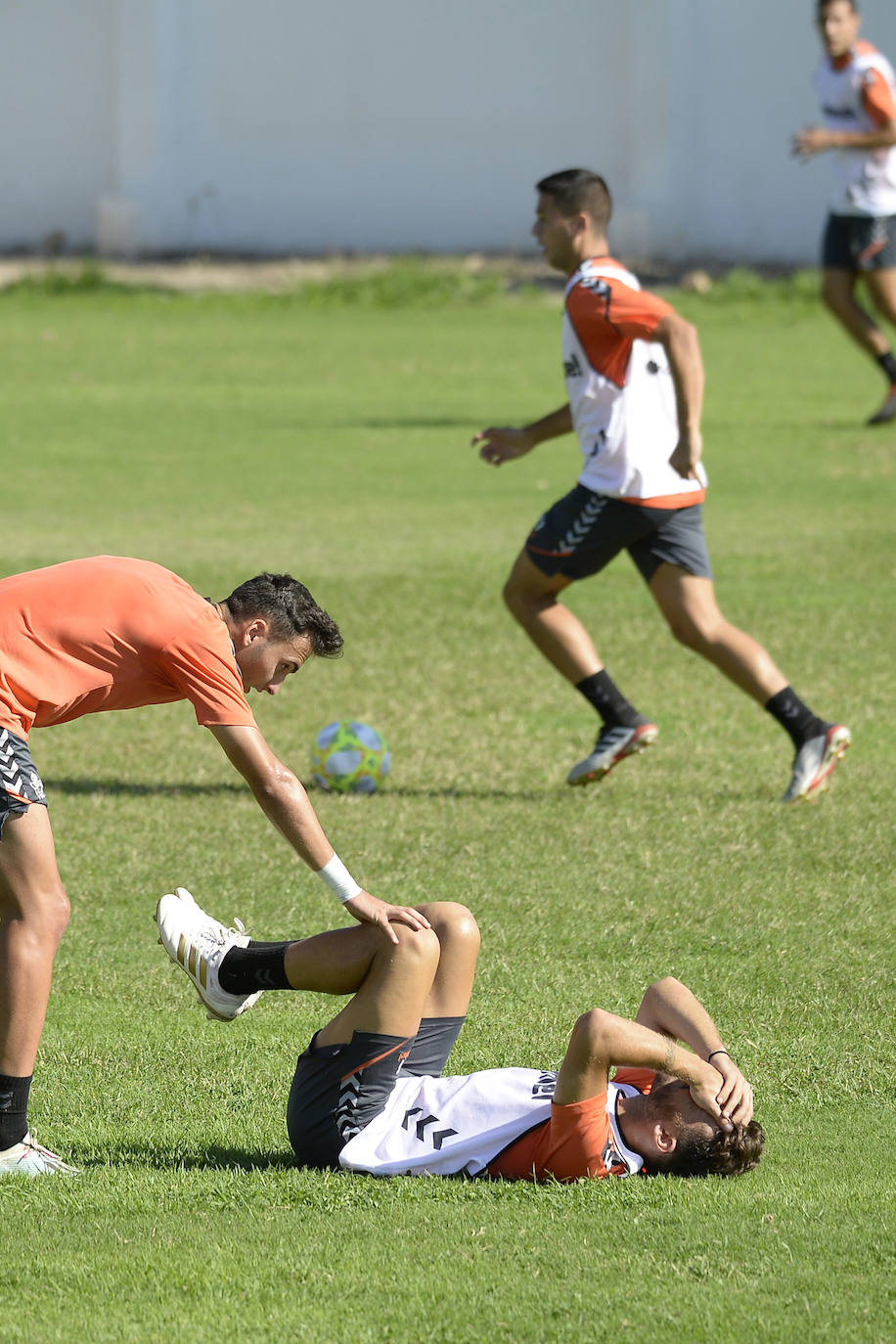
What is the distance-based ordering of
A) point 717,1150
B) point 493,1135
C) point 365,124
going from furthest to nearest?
point 365,124 < point 493,1135 < point 717,1150

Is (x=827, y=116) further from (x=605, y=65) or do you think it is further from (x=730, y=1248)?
(x=605, y=65)

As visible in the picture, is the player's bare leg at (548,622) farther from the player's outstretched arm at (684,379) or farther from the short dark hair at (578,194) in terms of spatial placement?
the short dark hair at (578,194)

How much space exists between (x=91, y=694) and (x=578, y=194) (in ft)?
12.6

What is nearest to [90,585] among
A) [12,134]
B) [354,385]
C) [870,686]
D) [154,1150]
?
[154,1150]

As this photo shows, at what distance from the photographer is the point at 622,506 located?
748 centimetres

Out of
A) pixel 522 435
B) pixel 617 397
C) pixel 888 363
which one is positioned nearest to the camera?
pixel 617 397

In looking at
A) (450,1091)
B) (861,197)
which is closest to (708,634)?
(450,1091)

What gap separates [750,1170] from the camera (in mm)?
4340

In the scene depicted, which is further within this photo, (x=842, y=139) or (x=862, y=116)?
(x=862, y=116)

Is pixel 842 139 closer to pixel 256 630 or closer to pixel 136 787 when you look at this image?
pixel 136 787

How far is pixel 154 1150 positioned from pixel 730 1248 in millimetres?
1363

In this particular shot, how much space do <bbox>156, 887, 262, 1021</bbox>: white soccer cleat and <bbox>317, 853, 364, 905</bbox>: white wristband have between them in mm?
403

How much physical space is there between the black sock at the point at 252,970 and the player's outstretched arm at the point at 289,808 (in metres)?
0.30

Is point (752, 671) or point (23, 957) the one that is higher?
point (23, 957)
